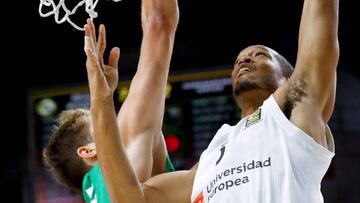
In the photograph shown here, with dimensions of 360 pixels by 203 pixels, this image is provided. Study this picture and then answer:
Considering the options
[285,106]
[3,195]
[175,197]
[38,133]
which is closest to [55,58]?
[38,133]

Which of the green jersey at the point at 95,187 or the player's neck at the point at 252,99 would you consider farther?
the green jersey at the point at 95,187

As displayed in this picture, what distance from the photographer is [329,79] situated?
2.12m

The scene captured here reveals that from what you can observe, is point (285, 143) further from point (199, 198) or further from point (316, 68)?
point (199, 198)

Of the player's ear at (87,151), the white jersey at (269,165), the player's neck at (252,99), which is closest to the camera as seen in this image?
the white jersey at (269,165)

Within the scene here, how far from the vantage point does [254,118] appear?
2242 mm

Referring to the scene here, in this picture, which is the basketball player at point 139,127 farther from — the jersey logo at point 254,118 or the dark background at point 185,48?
the dark background at point 185,48

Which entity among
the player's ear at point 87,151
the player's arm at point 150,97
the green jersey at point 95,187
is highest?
the player's arm at point 150,97

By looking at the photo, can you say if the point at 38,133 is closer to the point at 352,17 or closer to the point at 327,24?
the point at 352,17

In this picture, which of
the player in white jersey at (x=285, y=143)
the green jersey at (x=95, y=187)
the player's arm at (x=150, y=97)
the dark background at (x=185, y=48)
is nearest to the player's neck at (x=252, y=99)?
the player in white jersey at (x=285, y=143)

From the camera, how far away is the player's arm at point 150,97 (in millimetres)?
2609

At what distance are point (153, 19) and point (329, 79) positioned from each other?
0.86 metres

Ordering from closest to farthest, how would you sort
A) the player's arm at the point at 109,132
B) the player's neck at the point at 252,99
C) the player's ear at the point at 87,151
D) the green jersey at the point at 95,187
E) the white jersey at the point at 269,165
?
1. the white jersey at the point at 269,165
2. the player's arm at the point at 109,132
3. the player's neck at the point at 252,99
4. the green jersey at the point at 95,187
5. the player's ear at the point at 87,151

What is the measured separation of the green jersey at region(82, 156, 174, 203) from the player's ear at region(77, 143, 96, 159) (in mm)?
72

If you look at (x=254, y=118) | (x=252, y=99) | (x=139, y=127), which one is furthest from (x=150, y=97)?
(x=254, y=118)
